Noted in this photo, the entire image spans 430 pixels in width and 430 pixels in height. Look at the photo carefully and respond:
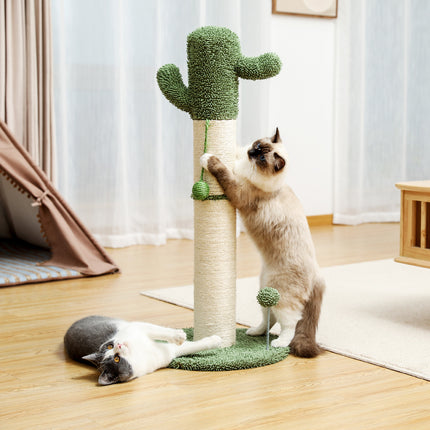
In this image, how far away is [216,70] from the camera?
195cm

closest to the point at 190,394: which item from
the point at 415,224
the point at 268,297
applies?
the point at 268,297

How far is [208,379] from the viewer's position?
183 cm

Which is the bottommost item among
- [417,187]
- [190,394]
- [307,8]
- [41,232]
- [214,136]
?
[190,394]

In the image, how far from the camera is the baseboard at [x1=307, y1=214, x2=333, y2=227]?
182 inches

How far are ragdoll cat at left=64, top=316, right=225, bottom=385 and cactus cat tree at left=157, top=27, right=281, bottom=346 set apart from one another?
10 centimetres

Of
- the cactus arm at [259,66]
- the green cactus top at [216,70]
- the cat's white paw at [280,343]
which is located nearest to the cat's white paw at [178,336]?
the cat's white paw at [280,343]

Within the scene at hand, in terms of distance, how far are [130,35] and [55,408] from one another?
2.57 m

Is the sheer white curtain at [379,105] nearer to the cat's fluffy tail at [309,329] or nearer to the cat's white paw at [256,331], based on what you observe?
the cat's white paw at [256,331]

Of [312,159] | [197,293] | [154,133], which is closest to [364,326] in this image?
[197,293]

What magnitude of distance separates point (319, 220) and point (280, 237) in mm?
2706

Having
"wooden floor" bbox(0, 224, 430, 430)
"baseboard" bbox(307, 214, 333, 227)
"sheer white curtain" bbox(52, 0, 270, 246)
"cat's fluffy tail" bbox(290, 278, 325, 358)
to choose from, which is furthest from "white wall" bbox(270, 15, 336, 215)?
"cat's fluffy tail" bbox(290, 278, 325, 358)

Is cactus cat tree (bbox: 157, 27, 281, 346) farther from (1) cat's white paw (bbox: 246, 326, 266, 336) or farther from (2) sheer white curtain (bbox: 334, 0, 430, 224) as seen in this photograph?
(2) sheer white curtain (bbox: 334, 0, 430, 224)

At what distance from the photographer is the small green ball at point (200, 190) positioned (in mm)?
1972

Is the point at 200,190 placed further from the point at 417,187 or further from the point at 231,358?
the point at 417,187
